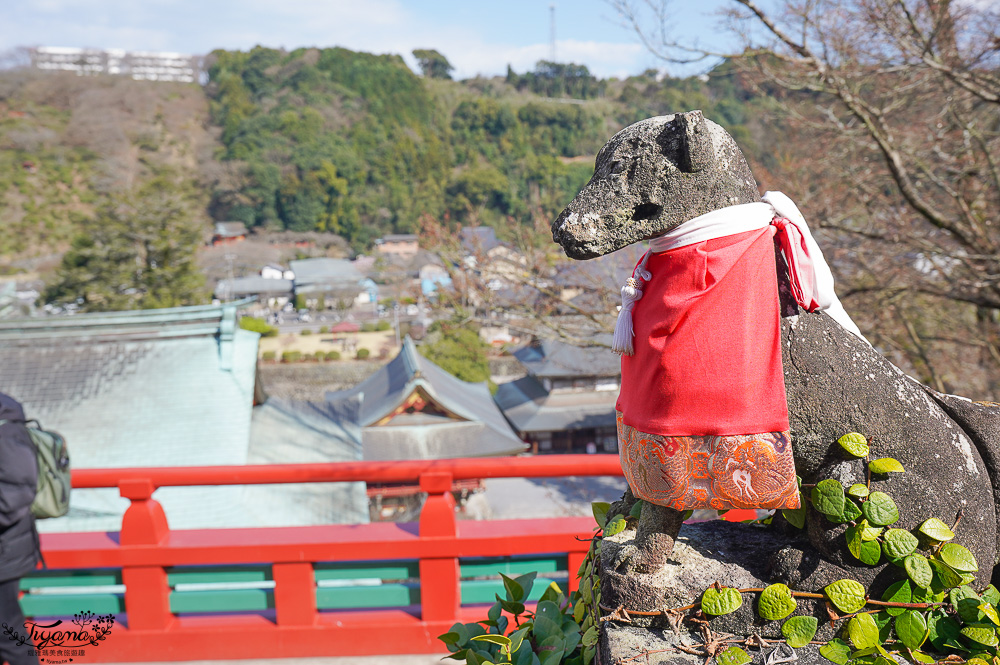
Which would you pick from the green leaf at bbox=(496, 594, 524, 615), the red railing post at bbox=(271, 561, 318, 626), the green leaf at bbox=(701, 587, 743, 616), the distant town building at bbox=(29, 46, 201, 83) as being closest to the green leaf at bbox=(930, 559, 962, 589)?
the green leaf at bbox=(701, 587, 743, 616)

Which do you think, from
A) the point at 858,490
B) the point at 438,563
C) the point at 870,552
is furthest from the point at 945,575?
the point at 438,563

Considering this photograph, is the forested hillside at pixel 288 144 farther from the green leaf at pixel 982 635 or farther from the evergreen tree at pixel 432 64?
the green leaf at pixel 982 635

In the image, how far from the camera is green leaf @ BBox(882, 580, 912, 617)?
50.9 inches

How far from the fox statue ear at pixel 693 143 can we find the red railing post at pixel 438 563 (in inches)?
66.4

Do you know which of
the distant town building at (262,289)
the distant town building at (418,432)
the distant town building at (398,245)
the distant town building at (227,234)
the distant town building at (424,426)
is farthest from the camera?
the distant town building at (398,245)

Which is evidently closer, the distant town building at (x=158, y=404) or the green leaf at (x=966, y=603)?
the green leaf at (x=966, y=603)

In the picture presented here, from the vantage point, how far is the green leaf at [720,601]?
1.32 meters

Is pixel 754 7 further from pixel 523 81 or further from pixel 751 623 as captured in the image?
pixel 523 81

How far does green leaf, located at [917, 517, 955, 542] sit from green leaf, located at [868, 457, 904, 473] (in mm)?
125

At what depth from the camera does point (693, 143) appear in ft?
3.86

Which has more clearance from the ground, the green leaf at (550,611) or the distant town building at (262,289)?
the distant town building at (262,289)

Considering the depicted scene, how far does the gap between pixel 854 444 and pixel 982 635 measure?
0.45 m

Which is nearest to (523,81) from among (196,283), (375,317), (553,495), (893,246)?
(375,317)

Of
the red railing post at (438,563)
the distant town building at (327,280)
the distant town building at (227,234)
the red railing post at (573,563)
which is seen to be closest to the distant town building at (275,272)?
the distant town building at (327,280)
